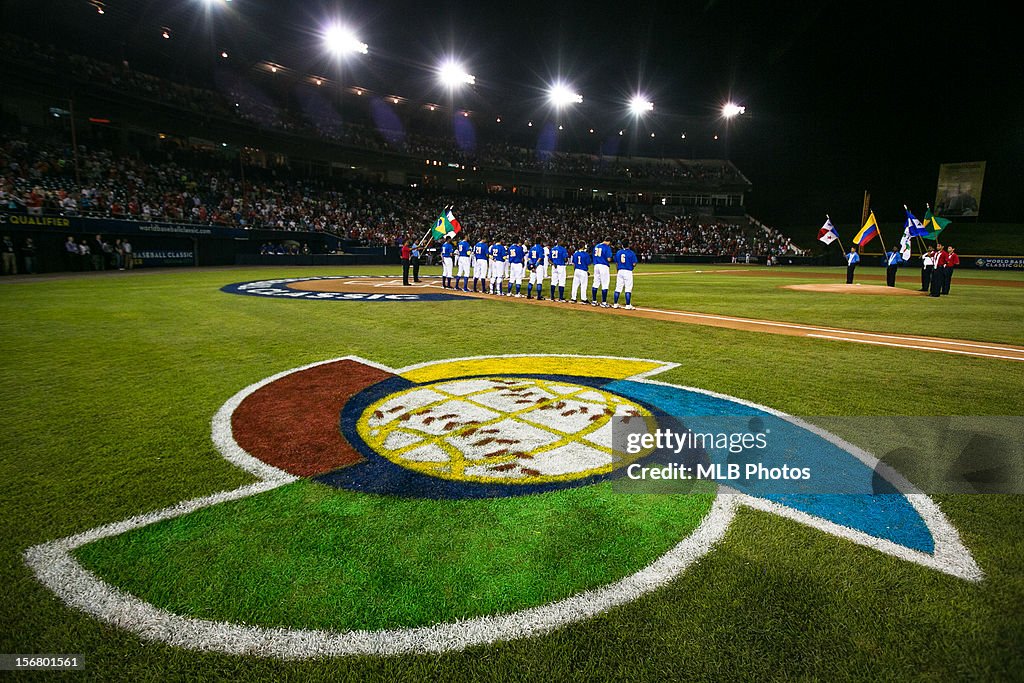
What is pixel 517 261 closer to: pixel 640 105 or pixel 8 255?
pixel 8 255

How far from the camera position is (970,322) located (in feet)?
36.3

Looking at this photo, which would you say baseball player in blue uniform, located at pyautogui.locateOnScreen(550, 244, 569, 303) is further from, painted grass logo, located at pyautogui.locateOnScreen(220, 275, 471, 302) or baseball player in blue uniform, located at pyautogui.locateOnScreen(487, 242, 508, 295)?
painted grass logo, located at pyautogui.locateOnScreen(220, 275, 471, 302)

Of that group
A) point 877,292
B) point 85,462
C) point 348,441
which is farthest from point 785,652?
point 877,292

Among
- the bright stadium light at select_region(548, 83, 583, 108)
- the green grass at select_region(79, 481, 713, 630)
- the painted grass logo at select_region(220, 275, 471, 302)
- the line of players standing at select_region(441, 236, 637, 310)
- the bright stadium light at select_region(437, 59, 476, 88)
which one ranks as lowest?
the green grass at select_region(79, 481, 713, 630)

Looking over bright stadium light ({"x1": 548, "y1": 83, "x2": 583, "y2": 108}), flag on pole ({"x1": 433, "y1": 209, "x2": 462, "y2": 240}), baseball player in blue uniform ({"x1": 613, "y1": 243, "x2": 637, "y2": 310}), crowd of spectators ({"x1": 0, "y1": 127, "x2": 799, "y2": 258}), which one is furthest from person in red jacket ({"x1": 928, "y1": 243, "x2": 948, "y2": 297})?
bright stadium light ({"x1": 548, "y1": 83, "x2": 583, "y2": 108})

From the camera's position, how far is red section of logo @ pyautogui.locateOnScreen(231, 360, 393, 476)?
12.3 ft

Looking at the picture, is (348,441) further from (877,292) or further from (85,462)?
(877,292)

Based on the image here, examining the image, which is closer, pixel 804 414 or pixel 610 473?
pixel 610 473

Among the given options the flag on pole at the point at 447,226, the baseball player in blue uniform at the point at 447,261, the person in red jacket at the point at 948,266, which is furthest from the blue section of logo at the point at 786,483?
the person in red jacket at the point at 948,266

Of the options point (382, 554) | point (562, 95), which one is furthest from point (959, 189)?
point (382, 554)

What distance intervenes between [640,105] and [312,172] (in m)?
39.4

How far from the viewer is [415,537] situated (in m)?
2.72

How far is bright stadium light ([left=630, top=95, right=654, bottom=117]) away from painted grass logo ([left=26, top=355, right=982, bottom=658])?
6328cm

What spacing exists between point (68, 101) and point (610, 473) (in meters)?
41.6
